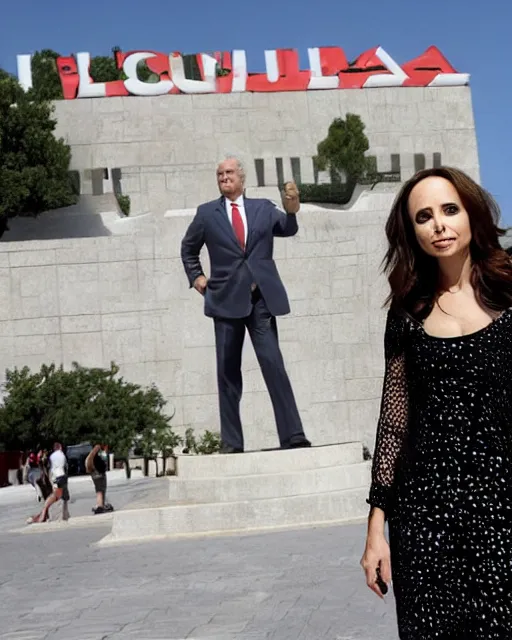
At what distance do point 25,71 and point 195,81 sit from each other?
6624mm

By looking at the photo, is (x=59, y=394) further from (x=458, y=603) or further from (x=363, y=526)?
(x=458, y=603)

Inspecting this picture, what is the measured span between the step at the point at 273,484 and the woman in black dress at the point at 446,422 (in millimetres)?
9249

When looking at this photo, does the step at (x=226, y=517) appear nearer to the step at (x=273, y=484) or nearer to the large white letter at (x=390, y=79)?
Result: the step at (x=273, y=484)

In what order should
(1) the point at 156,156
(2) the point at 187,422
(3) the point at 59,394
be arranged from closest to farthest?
(3) the point at 59,394 → (2) the point at 187,422 → (1) the point at 156,156

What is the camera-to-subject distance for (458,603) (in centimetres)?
312

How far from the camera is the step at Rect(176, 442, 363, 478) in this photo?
1292cm

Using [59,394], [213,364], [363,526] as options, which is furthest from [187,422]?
[363,526]

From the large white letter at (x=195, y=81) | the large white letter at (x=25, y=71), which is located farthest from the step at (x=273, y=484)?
the large white letter at (x=25, y=71)

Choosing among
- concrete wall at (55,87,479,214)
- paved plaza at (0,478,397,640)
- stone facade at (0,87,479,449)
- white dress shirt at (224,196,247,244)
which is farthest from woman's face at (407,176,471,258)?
concrete wall at (55,87,479,214)

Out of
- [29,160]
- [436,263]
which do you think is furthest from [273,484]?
[29,160]

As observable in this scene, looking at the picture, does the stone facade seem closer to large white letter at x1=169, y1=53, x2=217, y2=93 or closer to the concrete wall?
the concrete wall

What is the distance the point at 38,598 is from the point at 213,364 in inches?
1341

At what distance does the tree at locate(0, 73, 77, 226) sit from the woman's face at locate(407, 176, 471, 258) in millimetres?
44701

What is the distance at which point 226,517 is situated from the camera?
12.4 m
